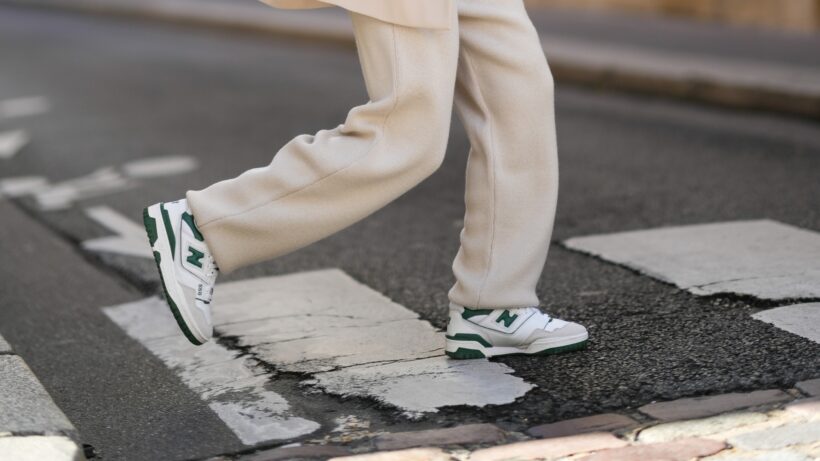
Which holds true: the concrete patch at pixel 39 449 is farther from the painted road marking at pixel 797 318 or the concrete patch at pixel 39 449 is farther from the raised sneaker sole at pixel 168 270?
the painted road marking at pixel 797 318

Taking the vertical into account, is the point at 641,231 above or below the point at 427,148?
below

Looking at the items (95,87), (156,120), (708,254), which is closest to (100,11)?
(95,87)

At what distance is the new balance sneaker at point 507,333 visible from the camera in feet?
10.0

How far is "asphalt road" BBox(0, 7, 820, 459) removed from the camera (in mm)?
2873

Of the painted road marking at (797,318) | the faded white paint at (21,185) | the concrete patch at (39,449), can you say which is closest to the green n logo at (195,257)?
the concrete patch at (39,449)

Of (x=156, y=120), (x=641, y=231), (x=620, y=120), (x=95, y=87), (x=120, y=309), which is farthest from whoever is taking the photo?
(x=95, y=87)

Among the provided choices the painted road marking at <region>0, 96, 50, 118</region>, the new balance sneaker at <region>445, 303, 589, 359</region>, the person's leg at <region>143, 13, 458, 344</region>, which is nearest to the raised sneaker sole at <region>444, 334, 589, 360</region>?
the new balance sneaker at <region>445, 303, 589, 359</region>

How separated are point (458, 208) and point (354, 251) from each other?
29.8 inches

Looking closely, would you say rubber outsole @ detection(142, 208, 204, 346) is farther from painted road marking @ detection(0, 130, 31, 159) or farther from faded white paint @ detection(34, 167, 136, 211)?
painted road marking @ detection(0, 130, 31, 159)

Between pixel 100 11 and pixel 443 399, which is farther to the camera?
pixel 100 11

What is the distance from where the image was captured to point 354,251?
14.7ft

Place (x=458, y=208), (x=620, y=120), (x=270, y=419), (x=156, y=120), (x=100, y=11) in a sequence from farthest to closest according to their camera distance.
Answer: (x=100, y=11) → (x=156, y=120) → (x=620, y=120) → (x=458, y=208) → (x=270, y=419)

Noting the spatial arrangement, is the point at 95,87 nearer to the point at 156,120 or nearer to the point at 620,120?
the point at 156,120

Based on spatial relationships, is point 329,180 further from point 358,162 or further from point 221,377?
point 221,377
